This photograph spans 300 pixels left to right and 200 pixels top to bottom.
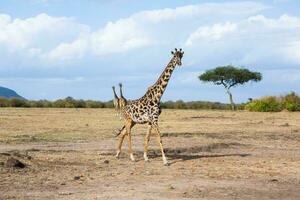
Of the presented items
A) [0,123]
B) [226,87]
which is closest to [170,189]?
[0,123]

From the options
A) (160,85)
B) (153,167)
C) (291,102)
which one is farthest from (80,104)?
(153,167)

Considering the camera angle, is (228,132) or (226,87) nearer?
(228,132)

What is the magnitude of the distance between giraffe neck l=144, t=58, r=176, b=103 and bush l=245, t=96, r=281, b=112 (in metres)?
36.2

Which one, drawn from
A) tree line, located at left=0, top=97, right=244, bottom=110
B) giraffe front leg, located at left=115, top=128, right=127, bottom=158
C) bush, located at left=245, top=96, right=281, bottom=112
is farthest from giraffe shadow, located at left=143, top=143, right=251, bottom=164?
tree line, located at left=0, top=97, right=244, bottom=110

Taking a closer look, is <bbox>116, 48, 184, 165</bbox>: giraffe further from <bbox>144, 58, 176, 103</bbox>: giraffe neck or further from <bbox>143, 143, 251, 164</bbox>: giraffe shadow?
<bbox>143, 143, 251, 164</bbox>: giraffe shadow

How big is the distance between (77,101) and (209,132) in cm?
4048

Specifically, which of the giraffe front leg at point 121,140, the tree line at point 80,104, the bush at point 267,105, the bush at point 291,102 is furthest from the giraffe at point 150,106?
the tree line at point 80,104

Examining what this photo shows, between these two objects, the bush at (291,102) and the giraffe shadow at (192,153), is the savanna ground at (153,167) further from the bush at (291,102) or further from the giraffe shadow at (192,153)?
the bush at (291,102)

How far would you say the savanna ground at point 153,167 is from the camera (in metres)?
13.8

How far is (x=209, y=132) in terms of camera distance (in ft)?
96.5

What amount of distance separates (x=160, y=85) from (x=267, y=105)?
3661 centimetres

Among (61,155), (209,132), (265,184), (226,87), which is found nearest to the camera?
(265,184)

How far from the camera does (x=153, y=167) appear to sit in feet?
57.4

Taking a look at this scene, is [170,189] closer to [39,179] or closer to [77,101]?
[39,179]
